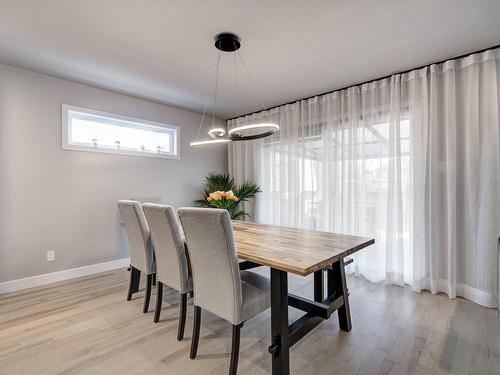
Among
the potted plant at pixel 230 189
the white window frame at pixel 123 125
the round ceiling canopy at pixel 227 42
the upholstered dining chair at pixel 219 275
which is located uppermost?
the round ceiling canopy at pixel 227 42

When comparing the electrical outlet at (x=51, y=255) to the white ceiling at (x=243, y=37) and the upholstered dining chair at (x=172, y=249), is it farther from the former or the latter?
the white ceiling at (x=243, y=37)

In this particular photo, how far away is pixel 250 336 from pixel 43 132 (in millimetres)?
3264

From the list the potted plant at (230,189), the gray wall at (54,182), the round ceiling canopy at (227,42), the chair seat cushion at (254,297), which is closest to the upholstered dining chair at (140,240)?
the chair seat cushion at (254,297)

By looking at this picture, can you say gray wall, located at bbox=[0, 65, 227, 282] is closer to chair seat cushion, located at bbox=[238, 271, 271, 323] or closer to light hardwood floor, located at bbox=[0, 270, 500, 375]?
light hardwood floor, located at bbox=[0, 270, 500, 375]

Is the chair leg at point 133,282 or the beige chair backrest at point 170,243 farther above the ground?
the beige chair backrest at point 170,243

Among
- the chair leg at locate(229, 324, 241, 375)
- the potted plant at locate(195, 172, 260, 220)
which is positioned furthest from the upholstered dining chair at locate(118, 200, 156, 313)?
the potted plant at locate(195, 172, 260, 220)

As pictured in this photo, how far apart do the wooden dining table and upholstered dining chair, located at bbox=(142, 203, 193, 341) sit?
459 millimetres

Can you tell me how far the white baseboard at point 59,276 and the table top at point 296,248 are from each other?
89.0 inches


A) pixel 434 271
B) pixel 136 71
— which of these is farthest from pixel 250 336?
pixel 136 71

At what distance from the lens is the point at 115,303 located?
2559 mm

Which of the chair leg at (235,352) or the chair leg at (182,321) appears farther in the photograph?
the chair leg at (182,321)

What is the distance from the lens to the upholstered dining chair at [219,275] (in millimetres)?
1487

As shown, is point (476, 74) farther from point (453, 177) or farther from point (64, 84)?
point (64, 84)

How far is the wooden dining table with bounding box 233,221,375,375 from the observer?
4.81 ft
